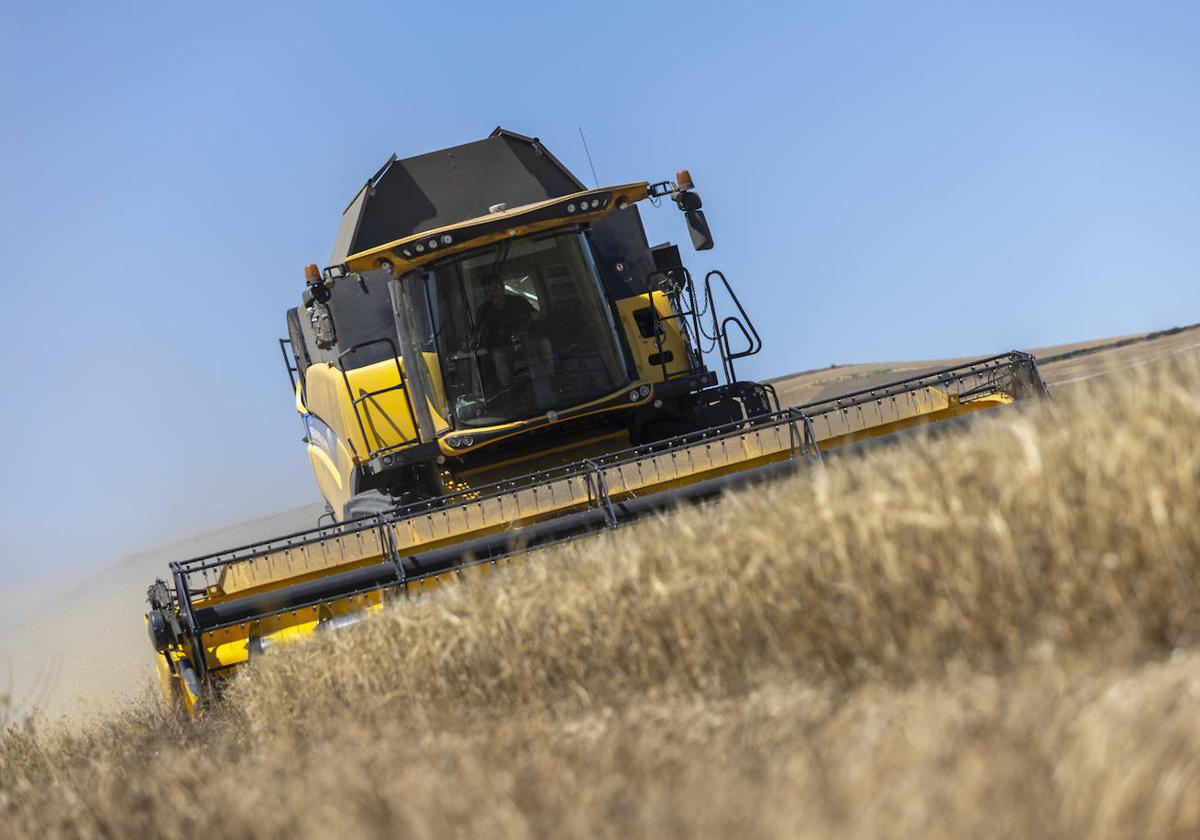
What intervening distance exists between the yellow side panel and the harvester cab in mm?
11

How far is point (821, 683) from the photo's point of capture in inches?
174

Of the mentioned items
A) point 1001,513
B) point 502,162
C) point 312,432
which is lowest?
point 1001,513

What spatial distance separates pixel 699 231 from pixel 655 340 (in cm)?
90

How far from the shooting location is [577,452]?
998cm

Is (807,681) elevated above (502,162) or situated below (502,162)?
below

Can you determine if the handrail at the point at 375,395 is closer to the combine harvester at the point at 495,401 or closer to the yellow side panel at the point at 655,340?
the combine harvester at the point at 495,401

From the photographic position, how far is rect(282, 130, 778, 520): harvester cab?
963cm

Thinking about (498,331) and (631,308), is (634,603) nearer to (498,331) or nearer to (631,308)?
(498,331)

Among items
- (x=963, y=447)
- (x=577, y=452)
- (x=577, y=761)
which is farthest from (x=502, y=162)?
(x=577, y=761)

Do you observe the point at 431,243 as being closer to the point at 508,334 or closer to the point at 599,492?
the point at 508,334

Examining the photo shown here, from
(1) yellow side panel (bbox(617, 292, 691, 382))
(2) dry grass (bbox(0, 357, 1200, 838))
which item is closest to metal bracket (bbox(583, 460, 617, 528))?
(1) yellow side panel (bbox(617, 292, 691, 382))

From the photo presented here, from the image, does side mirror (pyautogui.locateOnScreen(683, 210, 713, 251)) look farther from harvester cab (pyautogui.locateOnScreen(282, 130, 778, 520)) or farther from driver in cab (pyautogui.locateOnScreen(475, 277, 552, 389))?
driver in cab (pyautogui.locateOnScreen(475, 277, 552, 389))

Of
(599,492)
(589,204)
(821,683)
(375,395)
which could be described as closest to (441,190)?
(375,395)

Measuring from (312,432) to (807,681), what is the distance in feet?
30.2
